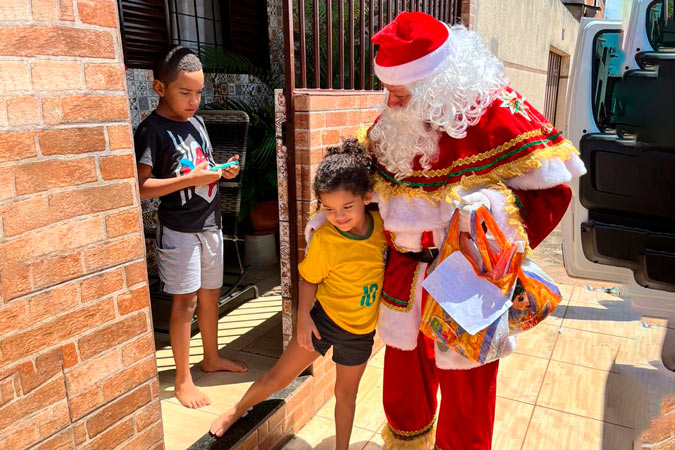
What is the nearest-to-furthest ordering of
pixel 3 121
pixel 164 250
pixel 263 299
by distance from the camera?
pixel 3 121, pixel 164 250, pixel 263 299

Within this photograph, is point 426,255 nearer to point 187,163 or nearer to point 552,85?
point 187,163

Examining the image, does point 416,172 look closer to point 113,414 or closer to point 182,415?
point 113,414

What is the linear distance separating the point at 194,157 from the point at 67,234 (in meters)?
1.12

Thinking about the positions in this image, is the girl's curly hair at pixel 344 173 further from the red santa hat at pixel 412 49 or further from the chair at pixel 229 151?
the chair at pixel 229 151

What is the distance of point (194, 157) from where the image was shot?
2.54 m

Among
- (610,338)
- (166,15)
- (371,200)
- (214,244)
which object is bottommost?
(610,338)

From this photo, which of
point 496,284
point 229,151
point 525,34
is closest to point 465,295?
point 496,284

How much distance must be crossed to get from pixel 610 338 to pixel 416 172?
8.50ft

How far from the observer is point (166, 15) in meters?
4.25

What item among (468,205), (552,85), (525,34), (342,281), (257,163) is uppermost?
(525,34)

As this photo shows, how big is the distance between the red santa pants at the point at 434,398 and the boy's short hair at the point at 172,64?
1.55 meters

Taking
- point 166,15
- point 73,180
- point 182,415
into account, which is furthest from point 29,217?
point 166,15

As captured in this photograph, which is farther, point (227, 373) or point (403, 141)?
point (227, 373)

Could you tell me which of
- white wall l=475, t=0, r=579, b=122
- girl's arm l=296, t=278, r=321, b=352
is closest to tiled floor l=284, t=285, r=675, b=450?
girl's arm l=296, t=278, r=321, b=352
